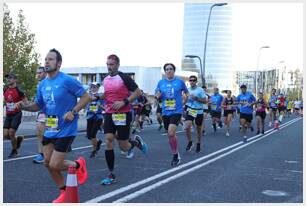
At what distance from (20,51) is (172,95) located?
32.0 m

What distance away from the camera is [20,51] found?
38.4 meters

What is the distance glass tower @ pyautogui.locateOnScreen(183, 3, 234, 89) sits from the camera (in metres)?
123

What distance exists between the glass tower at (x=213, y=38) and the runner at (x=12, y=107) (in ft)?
352

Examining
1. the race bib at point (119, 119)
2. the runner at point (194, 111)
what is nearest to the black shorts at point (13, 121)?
the race bib at point (119, 119)

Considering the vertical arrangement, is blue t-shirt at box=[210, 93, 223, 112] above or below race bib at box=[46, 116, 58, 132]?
below

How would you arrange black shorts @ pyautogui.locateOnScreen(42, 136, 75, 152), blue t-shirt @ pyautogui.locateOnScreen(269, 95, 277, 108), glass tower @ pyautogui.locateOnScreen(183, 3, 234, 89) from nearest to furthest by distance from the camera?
black shorts @ pyautogui.locateOnScreen(42, 136, 75, 152) → blue t-shirt @ pyautogui.locateOnScreen(269, 95, 277, 108) → glass tower @ pyautogui.locateOnScreen(183, 3, 234, 89)

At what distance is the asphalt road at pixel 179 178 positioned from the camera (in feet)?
19.0

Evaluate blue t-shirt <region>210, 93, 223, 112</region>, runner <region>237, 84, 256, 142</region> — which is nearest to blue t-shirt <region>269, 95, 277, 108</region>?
blue t-shirt <region>210, 93, 223, 112</region>

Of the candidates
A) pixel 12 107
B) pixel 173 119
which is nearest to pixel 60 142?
pixel 173 119

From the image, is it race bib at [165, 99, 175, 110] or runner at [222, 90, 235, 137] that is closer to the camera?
race bib at [165, 99, 175, 110]

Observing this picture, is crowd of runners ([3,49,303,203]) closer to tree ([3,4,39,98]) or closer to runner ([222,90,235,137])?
runner ([222,90,235,137])

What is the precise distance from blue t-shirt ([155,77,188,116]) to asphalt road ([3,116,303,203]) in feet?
3.42

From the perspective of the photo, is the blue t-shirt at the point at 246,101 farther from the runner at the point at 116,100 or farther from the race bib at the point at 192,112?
the runner at the point at 116,100

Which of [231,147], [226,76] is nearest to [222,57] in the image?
[226,76]
